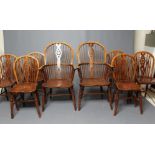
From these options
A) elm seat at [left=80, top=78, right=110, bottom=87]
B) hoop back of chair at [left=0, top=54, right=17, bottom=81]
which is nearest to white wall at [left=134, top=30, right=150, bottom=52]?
elm seat at [left=80, top=78, right=110, bottom=87]

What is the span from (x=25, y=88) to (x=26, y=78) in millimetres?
183

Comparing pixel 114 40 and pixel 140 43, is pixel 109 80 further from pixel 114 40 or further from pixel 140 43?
pixel 140 43

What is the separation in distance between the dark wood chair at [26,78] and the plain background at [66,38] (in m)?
0.66

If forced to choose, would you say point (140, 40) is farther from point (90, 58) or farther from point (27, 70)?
point (27, 70)

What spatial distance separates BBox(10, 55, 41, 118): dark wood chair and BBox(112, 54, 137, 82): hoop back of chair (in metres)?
1.05

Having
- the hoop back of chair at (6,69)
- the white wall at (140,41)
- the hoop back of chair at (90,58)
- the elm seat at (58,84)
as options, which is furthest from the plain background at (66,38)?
the elm seat at (58,84)

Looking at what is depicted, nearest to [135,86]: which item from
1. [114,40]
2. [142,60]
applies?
[142,60]

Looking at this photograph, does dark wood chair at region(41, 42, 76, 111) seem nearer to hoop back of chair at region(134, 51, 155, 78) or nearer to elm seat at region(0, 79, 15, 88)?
elm seat at region(0, 79, 15, 88)

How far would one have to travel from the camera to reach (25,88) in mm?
2445

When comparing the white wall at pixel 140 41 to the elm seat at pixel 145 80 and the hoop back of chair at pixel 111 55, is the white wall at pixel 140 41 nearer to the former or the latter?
the hoop back of chair at pixel 111 55

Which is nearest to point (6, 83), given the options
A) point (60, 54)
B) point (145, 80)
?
point (60, 54)

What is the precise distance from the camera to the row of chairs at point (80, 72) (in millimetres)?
2484

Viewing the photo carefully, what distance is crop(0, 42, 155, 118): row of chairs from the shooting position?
248 centimetres

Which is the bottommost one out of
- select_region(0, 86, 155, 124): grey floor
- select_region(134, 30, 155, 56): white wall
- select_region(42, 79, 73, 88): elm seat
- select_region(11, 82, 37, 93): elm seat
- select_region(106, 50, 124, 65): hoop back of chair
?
select_region(0, 86, 155, 124): grey floor
